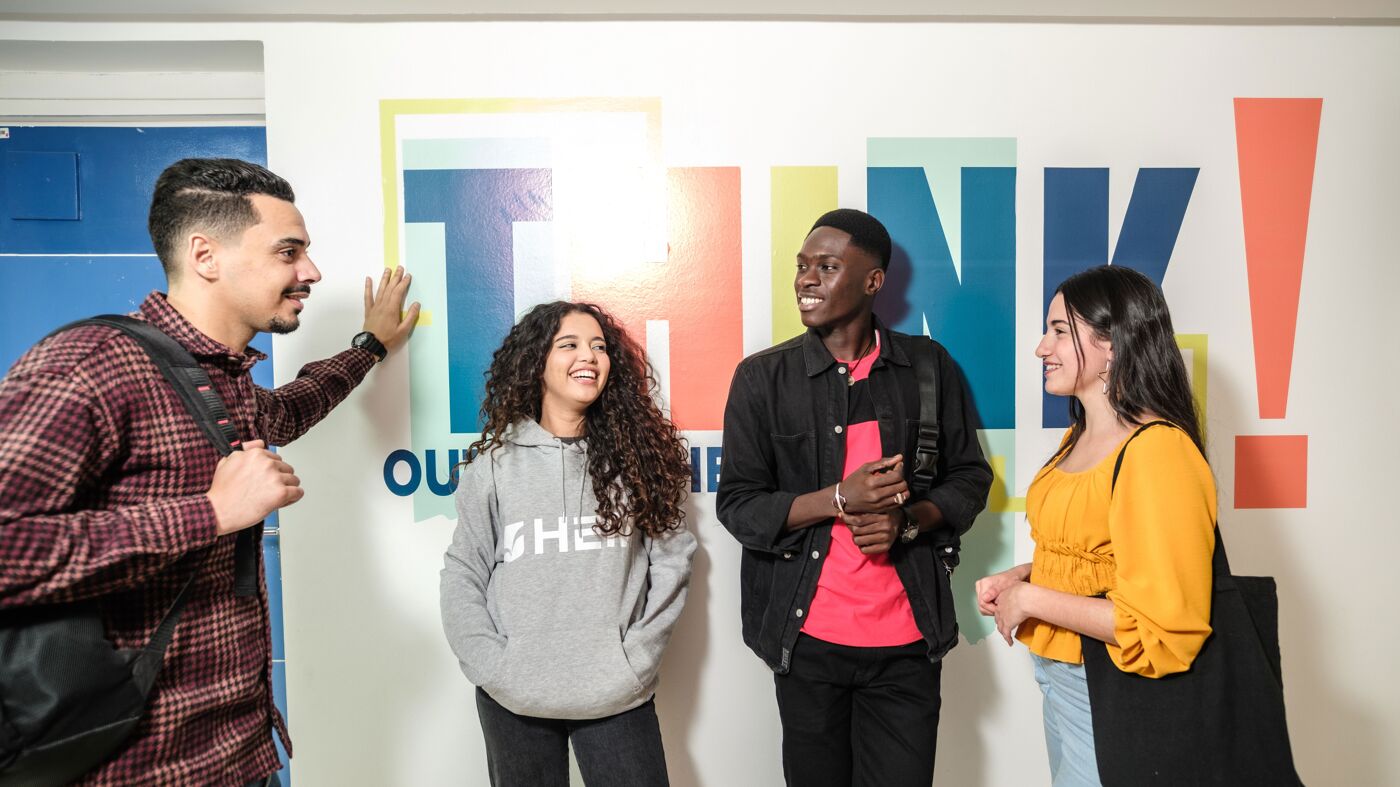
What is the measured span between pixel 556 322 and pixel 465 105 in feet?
2.45

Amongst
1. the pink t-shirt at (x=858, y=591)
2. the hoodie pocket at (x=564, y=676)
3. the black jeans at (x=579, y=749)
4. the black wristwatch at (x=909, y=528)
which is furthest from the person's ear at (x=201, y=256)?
the black wristwatch at (x=909, y=528)

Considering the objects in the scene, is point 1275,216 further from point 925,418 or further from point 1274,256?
point 925,418

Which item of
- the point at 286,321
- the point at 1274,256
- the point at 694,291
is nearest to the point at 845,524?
the point at 694,291

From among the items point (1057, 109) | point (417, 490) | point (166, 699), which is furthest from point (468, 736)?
point (1057, 109)

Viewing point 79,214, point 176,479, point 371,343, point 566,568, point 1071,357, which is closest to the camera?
point 176,479

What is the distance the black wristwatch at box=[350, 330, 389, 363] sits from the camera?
2.09 meters

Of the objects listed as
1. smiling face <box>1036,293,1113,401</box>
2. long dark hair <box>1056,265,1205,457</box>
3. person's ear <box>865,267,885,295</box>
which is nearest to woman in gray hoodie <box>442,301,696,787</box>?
person's ear <box>865,267,885,295</box>

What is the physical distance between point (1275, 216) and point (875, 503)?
166cm

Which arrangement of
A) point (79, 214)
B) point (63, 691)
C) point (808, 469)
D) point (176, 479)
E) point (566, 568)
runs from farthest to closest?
point (79, 214)
point (808, 469)
point (566, 568)
point (176, 479)
point (63, 691)

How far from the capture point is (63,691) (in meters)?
1.07

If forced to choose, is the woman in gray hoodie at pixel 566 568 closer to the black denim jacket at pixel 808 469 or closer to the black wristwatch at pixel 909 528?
the black denim jacket at pixel 808 469

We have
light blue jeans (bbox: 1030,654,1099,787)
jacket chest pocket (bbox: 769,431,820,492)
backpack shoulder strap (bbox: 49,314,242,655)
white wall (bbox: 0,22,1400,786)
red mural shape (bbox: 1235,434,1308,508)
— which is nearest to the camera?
backpack shoulder strap (bbox: 49,314,242,655)

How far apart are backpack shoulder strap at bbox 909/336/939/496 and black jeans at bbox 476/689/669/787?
0.88 m

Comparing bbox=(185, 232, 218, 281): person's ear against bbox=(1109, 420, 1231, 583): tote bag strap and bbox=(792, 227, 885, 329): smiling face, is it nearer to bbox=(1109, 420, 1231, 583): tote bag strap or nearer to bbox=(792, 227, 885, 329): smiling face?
bbox=(792, 227, 885, 329): smiling face
